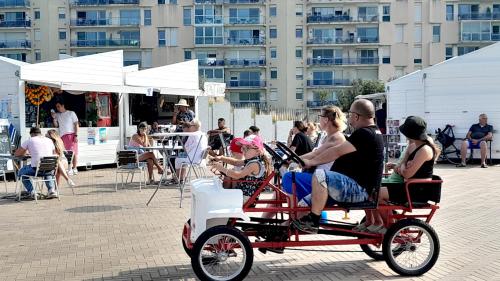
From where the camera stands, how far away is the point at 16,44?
6588 centimetres

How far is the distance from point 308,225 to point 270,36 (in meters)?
59.8

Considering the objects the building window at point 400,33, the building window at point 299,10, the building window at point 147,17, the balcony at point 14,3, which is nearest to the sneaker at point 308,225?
the building window at point 299,10

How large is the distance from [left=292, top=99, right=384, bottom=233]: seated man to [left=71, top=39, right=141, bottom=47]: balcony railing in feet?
198

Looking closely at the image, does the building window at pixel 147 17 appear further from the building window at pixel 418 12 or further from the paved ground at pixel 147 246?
the paved ground at pixel 147 246

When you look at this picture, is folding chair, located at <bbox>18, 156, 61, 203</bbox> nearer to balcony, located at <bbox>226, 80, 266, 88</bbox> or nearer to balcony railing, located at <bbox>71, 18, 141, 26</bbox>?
balcony, located at <bbox>226, 80, 266, 88</bbox>

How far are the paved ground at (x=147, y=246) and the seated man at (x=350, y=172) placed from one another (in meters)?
0.70

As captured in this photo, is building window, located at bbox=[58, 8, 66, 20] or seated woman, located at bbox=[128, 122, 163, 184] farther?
building window, located at bbox=[58, 8, 66, 20]

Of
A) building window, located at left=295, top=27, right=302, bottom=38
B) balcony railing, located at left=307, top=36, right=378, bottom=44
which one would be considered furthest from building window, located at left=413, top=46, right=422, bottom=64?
building window, located at left=295, top=27, right=302, bottom=38

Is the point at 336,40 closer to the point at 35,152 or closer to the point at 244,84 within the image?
the point at 244,84

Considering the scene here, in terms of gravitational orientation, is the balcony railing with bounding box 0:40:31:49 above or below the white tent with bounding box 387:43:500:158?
above

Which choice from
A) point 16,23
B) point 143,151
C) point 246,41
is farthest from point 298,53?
point 143,151

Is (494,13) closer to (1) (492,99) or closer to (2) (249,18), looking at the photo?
(2) (249,18)

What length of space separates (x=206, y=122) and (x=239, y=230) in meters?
24.4

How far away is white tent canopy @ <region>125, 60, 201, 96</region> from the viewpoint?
63.7ft
